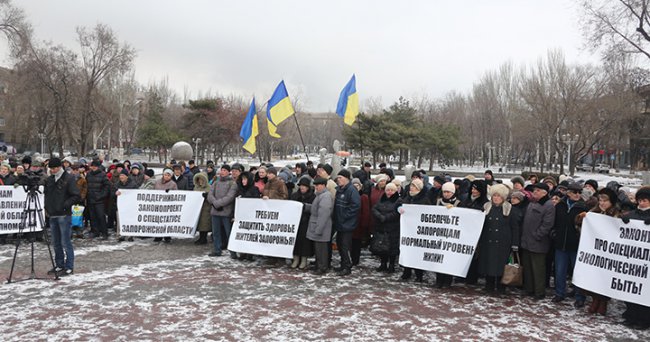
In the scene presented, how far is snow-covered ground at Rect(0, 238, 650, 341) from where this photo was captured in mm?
5109

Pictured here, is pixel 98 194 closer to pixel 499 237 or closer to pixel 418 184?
pixel 418 184

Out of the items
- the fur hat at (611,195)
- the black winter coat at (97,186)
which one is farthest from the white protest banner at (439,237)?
the black winter coat at (97,186)

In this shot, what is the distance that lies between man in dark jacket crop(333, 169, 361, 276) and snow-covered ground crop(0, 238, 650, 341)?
1.47 feet

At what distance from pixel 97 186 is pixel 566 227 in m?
9.31

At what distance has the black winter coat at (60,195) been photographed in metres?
6.99

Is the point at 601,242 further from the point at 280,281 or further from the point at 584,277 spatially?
the point at 280,281

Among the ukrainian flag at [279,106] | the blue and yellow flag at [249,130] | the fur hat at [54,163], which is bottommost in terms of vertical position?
the fur hat at [54,163]

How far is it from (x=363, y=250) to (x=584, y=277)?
4759mm

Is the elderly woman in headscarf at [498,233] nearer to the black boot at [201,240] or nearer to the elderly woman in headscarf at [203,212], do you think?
the elderly woman in headscarf at [203,212]

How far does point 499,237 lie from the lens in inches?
262

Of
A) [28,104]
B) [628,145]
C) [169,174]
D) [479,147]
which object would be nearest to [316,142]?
[479,147]

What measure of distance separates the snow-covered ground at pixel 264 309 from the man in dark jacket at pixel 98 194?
229 cm

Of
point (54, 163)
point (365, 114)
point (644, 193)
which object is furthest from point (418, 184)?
point (365, 114)

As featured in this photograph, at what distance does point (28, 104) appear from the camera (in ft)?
133
